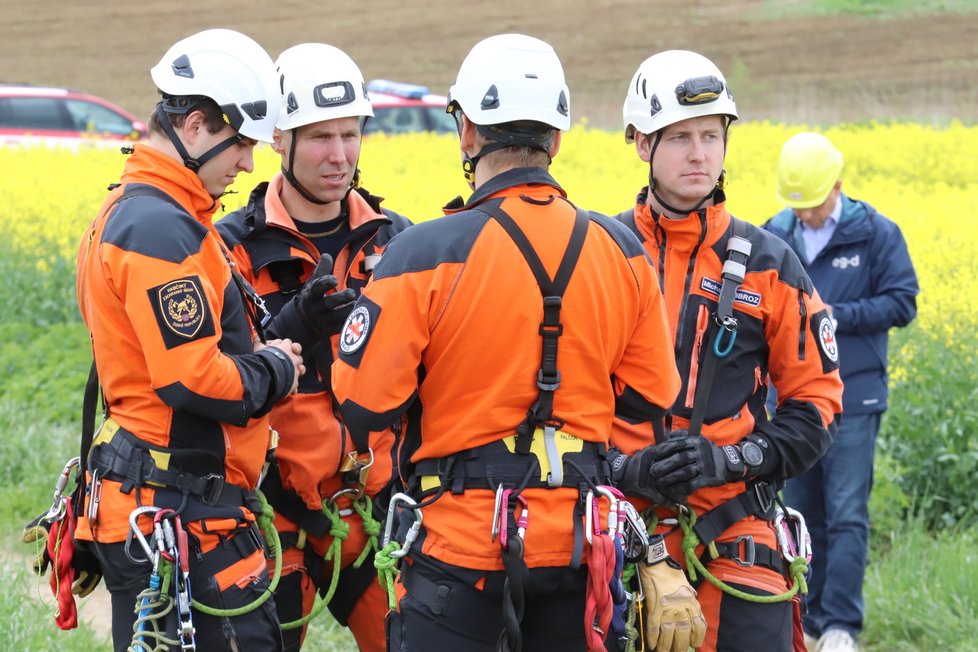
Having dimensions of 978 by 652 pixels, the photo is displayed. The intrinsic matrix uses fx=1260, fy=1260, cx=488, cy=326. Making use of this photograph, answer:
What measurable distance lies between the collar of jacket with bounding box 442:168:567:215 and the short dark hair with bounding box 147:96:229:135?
0.83 metres

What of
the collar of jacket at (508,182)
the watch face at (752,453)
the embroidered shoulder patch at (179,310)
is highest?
the collar of jacket at (508,182)

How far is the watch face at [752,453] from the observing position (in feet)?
13.2

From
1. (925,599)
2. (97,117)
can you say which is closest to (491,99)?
(925,599)

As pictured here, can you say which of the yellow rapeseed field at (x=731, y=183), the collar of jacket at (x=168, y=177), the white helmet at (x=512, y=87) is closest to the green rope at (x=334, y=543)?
the collar of jacket at (x=168, y=177)

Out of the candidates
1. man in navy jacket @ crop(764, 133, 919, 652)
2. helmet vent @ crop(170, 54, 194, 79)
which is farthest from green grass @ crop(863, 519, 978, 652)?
helmet vent @ crop(170, 54, 194, 79)

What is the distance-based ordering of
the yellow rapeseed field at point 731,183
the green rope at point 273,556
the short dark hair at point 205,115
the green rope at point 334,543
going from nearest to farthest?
the green rope at point 273,556 < the short dark hair at point 205,115 < the green rope at point 334,543 < the yellow rapeseed field at point 731,183

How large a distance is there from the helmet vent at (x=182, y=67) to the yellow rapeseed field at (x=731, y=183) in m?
5.26

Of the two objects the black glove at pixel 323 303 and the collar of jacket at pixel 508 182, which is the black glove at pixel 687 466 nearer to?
the collar of jacket at pixel 508 182

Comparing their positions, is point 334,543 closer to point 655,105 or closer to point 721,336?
point 721,336

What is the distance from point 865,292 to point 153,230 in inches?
160

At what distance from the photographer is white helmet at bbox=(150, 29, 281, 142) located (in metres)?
3.78

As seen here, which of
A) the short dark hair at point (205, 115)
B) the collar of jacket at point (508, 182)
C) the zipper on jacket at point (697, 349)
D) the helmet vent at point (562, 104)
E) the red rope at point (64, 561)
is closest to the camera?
the collar of jacket at point (508, 182)

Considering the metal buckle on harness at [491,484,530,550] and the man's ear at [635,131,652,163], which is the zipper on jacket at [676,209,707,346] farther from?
the metal buckle on harness at [491,484,530,550]

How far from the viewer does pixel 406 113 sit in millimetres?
19312
